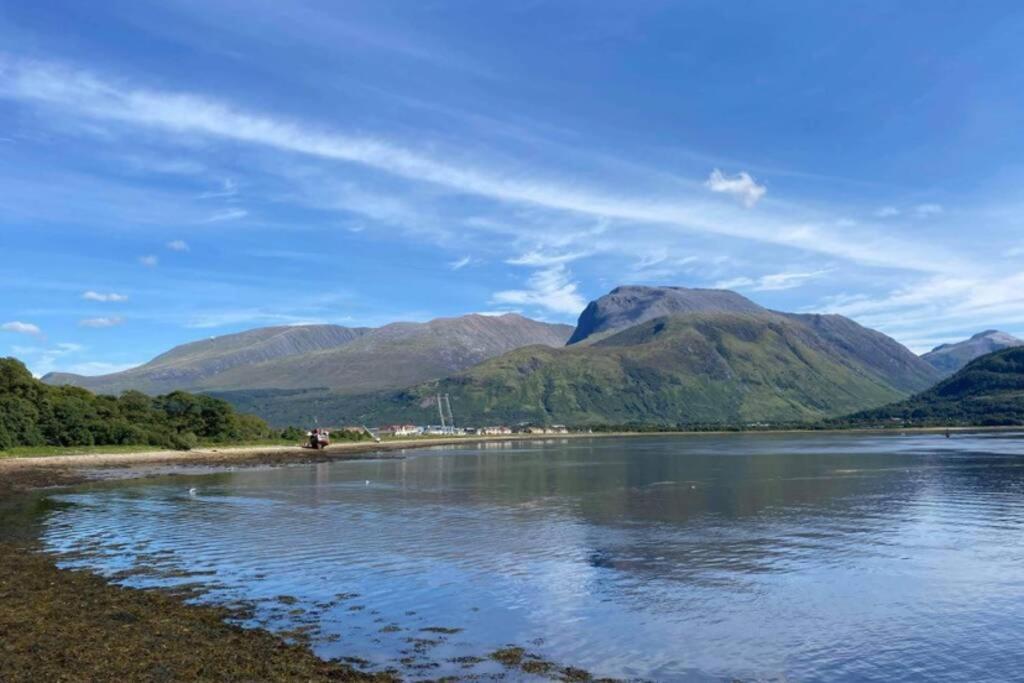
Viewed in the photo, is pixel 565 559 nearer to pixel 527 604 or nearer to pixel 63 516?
pixel 527 604

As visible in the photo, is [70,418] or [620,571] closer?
[620,571]

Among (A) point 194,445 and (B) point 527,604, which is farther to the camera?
(A) point 194,445

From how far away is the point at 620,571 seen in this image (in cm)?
3922

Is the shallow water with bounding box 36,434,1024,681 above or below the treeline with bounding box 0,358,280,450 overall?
below

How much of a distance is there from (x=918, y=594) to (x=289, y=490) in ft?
240

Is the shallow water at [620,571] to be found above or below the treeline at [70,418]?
below

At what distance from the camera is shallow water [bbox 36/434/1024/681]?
25.6 m

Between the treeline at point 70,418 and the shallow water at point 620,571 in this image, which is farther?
the treeline at point 70,418

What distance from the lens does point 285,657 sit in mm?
23906

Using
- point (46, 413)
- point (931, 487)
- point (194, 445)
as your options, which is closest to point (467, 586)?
point (931, 487)

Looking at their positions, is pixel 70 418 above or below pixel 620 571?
above

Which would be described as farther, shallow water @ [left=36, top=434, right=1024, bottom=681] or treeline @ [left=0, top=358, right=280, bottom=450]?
treeline @ [left=0, top=358, right=280, bottom=450]

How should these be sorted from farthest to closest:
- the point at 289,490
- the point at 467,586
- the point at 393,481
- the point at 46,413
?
the point at 46,413 → the point at 393,481 → the point at 289,490 → the point at 467,586

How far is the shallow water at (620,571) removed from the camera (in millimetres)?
25609
